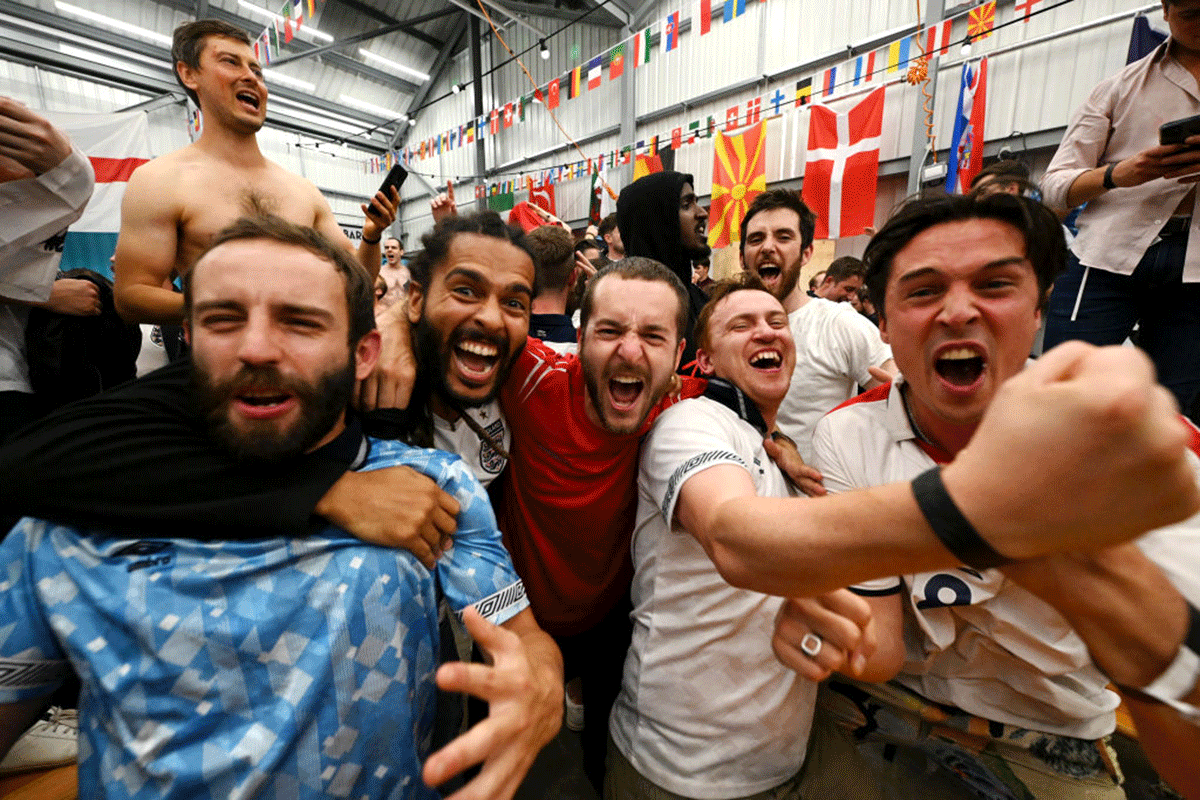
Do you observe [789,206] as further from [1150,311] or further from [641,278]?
[641,278]

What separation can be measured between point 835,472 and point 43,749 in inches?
89.6

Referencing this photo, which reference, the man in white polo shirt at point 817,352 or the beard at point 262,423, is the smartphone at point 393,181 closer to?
the beard at point 262,423

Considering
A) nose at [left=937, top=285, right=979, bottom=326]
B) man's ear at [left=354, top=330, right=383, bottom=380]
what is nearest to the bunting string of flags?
nose at [left=937, top=285, right=979, bottom=326]

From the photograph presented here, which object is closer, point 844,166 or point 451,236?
point 451,236

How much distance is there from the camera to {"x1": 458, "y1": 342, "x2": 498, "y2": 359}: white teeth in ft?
5.08

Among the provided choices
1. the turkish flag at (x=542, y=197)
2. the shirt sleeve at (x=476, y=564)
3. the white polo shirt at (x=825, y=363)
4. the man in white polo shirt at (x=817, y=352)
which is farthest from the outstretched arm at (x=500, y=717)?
the turkish flag at (x=542, y=197)

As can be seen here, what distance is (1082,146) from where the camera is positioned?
6.22ft

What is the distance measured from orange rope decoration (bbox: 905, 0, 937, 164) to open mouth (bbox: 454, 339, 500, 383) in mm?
6625

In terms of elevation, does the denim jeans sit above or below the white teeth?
above

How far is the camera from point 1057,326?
195 centimetres

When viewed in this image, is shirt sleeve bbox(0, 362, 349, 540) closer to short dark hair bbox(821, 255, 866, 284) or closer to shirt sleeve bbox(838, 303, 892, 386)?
shirt sleeve bbox(838, 303, 892, 386)

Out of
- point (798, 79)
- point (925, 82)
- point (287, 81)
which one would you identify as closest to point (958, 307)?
point (925, 82)

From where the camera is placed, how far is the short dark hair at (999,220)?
1.28m

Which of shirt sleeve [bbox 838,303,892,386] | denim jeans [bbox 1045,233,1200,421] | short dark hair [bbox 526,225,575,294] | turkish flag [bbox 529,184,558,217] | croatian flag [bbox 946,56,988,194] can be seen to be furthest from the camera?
Result: turkish flag [bbox 529,184,558,217]
